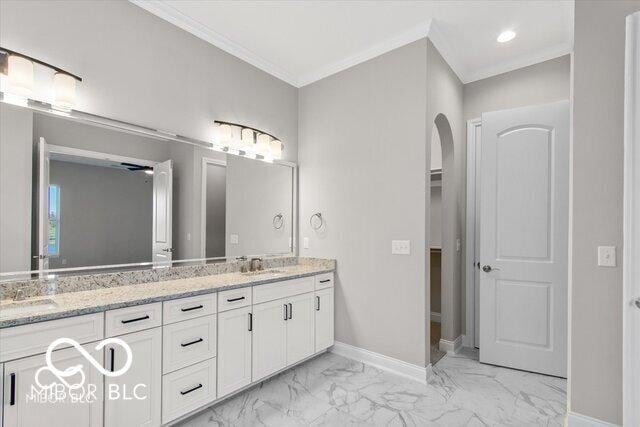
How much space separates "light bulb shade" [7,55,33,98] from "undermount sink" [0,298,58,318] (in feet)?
3.78

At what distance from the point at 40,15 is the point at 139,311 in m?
1.83

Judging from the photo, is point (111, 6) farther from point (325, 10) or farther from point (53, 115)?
point (325, 10)

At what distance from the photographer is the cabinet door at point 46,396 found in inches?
53.9

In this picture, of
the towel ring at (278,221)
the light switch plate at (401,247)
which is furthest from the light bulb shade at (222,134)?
the light switch plate at (401,247)

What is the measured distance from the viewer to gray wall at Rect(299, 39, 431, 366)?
265 centimetres

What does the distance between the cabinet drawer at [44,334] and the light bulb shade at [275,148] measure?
6.71 feet

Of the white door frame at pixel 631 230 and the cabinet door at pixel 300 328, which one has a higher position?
the white door frame at pixel 631 230

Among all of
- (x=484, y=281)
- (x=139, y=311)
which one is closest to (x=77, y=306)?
(x=139, y=311)

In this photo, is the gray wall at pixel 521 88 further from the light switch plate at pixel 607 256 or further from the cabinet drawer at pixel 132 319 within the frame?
the cabinet drawer at pixel 132 319

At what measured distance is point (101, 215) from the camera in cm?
211

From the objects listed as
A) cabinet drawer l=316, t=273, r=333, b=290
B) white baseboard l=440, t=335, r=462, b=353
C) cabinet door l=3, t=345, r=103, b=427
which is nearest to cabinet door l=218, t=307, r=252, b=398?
cabinet door l=3, t=345, r=103, b=427

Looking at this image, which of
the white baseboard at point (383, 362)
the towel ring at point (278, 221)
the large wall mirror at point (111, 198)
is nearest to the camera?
the large wall mirror at point (111, 198)

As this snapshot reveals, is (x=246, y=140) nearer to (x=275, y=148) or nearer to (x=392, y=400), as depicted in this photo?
(x=275, y=148)

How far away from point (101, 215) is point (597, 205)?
309 cm
